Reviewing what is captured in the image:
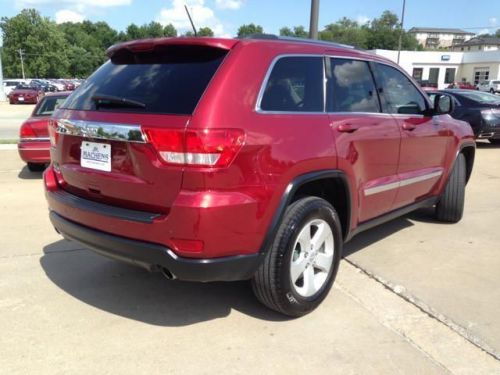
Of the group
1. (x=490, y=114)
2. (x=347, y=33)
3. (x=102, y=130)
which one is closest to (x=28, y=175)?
(x=102, y=130)

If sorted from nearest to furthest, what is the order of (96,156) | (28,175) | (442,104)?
1. (96,156)
2. (442,104)
3. (28,175)

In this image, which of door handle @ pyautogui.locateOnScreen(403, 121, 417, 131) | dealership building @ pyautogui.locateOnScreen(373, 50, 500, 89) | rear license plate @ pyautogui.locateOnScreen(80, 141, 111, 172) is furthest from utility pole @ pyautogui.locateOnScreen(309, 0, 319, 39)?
dealership building @ pyautogui.locateOnScreen(373, 50, 500, 89)

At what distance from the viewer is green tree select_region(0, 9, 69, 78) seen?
89625 mm

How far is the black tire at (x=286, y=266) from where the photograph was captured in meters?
3.08

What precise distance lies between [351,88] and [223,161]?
5.09ft

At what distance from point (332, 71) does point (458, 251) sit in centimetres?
232

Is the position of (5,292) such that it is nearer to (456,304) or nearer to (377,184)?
(377,184)

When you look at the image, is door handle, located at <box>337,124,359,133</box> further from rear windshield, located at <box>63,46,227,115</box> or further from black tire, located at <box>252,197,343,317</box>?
rear windshield, located at <box>63,46,227,115</box>

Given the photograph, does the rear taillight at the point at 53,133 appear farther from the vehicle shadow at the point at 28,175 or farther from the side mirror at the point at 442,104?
the vehicle shadow at the point at 28,175

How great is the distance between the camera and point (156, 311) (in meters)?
3.49

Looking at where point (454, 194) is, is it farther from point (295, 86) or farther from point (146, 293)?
point (146, 293)

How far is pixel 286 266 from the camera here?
123 inches

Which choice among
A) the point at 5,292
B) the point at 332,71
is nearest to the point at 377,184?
the point at 332,71

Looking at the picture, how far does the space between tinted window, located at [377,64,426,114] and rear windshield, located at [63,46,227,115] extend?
1865mm
